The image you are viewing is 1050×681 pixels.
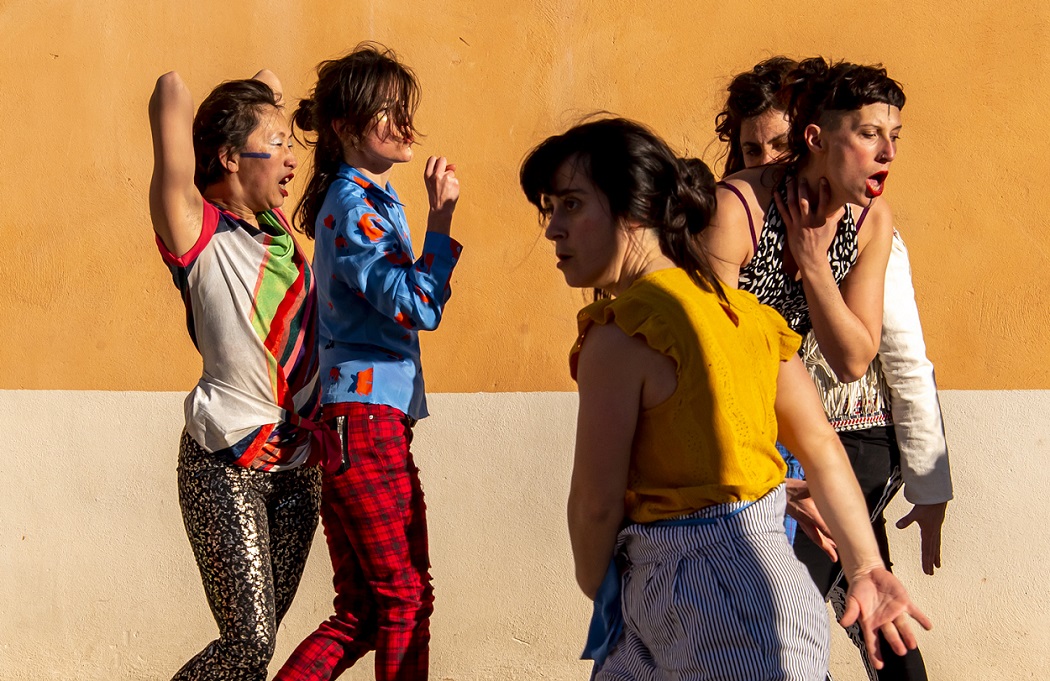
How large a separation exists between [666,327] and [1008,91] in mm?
2703

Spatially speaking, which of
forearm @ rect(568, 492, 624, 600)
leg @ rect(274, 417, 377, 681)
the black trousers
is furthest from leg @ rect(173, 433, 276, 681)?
the black trousers

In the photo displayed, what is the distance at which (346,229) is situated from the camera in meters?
2.81

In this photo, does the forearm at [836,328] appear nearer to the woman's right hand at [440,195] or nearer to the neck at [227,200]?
the woman's right hand at [440,195]

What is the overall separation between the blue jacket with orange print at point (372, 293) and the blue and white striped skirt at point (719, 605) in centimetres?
107

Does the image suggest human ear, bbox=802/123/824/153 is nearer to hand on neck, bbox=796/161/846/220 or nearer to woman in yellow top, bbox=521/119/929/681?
hand on neck, bbox=796/161/846/220

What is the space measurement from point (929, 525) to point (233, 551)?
1.79 m

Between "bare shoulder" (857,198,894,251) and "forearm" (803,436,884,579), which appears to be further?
"bare shoulder" (857,198,894,251)

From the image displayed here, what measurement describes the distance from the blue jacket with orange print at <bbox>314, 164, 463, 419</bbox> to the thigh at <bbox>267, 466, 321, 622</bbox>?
0.23 meters

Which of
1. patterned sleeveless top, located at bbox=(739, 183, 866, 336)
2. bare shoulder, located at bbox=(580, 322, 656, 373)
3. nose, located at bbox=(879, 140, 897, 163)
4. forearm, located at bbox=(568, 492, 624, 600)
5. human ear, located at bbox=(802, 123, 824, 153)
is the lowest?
forearm, located at bbox=(568, 492, 624, 600)

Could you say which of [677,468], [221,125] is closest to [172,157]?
[221,125]

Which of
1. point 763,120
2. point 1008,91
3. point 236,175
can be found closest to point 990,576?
point 1008,91

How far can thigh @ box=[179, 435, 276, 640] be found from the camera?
2.68 meters

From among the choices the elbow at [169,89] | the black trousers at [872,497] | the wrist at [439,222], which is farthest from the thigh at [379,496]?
the black trousers at [872,497]

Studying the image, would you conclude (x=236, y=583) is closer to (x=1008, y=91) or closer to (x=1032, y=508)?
(x=1032, y=508)
